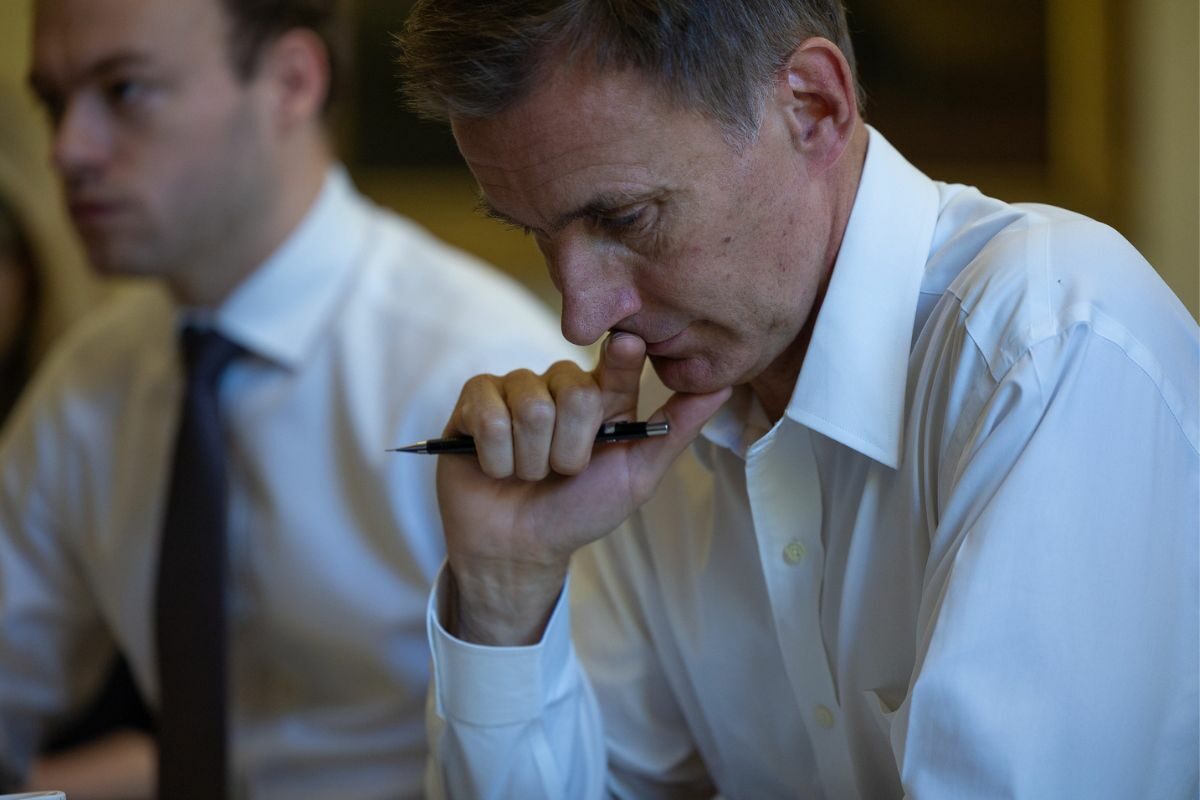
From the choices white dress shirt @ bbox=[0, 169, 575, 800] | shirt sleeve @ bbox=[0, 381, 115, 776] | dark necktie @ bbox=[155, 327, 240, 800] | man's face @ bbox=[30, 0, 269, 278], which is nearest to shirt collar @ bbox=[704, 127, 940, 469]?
white dress shirt @ bbox=[0, 169, 575, 800]

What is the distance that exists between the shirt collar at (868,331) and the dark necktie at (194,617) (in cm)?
104

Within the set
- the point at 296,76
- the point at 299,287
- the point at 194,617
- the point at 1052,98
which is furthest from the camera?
the point at 1052,98

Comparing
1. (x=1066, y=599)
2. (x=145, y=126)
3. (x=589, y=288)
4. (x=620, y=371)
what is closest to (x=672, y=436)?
(x=620, y=371)

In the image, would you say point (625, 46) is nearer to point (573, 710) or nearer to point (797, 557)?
point (797, 557)

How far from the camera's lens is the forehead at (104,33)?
193cm

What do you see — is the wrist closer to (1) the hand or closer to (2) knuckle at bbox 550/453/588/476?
(1) the hand

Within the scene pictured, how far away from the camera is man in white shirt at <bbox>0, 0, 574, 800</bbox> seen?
188cm

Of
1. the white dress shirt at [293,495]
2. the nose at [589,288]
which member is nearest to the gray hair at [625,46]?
the nose at [589,288]

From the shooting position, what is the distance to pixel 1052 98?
3.50 meters

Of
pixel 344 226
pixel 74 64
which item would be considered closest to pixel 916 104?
pixel 344 226

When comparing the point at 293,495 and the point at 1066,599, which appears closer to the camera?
the point at 1066,599

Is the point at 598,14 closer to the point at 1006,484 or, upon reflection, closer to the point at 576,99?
the point at 576,99

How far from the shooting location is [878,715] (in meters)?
1.17

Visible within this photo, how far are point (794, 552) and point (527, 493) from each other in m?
0.30
